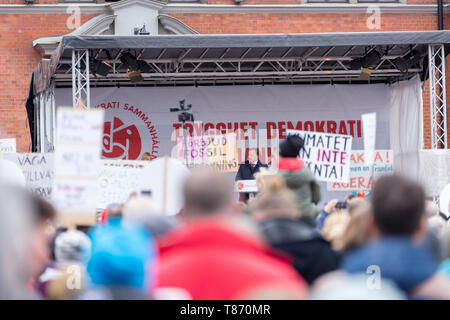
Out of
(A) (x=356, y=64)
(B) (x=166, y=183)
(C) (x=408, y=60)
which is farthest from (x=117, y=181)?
(C) (x=408, y=60)

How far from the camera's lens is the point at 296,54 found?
15.8 meters

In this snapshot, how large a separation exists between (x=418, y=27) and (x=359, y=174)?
15.1 feet

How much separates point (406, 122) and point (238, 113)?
11.7 feet

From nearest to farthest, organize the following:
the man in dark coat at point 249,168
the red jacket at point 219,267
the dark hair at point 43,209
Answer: the red jacket at point 219,267 < the dark hair at point 43,209 < the man in dark coat at point 249,168

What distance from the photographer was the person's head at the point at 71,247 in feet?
16.7

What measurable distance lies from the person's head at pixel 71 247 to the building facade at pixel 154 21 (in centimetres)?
1225

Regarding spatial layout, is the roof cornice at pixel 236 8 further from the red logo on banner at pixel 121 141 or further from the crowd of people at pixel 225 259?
the crowd of people at pixel 225 259

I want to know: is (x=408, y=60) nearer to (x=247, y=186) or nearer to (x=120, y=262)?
(x=247, y=186)

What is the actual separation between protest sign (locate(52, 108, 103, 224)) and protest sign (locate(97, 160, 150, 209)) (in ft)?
9.10

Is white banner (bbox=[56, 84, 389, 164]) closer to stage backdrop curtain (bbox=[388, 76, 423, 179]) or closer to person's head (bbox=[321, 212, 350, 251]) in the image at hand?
stage backdrop curtain (bbox=[388, 76, 423, 179])

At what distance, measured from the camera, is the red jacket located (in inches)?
124

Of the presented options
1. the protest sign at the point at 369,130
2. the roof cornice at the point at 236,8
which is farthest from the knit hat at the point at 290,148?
the roof cornice at the point at 236,8

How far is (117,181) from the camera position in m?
9.09
